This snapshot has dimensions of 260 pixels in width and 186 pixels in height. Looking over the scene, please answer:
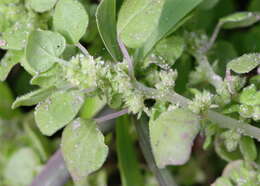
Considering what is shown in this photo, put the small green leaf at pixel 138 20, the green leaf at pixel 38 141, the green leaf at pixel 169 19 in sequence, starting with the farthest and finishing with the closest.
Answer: the green leaf at pixel 38 141 → the green leaf at pixel 169 19 → the small green leaf at pixel 138 20

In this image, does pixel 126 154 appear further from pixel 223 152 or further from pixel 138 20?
pixel 138 20

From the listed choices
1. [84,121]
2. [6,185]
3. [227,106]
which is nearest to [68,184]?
[6,185]

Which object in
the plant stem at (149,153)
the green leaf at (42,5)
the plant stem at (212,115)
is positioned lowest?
the plant stem at (149,153)

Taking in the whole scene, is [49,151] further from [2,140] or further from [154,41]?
[154,41]

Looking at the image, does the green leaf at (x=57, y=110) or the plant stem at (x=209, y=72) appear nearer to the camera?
the green leaf at (x=57, y=110)

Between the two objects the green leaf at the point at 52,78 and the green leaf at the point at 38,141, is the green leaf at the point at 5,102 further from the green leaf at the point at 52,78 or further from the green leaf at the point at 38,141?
the green leaf at the point at 52,78

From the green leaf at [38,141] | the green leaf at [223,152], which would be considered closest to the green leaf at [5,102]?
the green leaf at [38,141]

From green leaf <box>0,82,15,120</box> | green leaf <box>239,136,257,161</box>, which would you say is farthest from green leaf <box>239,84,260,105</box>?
green leaf <box>0,82,15,120</box>
